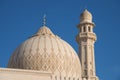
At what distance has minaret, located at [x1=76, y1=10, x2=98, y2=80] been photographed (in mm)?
26141

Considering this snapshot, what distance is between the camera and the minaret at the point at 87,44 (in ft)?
85.8

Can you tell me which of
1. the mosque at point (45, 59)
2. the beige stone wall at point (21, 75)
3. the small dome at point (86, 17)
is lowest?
the beige stone wall at point (21, 75)

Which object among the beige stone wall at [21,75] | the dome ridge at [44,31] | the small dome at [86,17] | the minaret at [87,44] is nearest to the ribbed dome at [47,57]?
the dome ridge at [44,31]

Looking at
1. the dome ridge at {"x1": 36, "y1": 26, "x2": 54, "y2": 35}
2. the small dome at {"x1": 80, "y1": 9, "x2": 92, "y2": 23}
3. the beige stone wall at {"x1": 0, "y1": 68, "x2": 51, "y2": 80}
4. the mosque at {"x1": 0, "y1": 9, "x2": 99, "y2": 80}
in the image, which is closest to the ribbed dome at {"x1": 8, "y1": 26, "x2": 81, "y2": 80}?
the mosque at {"x1": 0, "y1": 9, "x2": 99, "y2": 80}

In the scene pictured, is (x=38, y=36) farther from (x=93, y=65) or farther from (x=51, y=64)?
(x=93, y=65)

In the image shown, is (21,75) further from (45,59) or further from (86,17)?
(86,17)

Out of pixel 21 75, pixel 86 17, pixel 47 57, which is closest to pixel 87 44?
pixel 86 17

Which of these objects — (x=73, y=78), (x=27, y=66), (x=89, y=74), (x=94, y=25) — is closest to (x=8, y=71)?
(x=27, y=66)

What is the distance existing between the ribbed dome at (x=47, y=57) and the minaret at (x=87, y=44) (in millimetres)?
2176

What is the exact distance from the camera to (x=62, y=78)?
22469mm

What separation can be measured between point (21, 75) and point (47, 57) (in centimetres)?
231

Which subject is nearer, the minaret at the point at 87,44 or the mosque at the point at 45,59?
the mosque at the point at 45,59

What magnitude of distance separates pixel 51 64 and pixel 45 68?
0.42 meters

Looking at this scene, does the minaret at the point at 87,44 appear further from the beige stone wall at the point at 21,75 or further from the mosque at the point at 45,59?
the beige stone wall at the point at 21,75
